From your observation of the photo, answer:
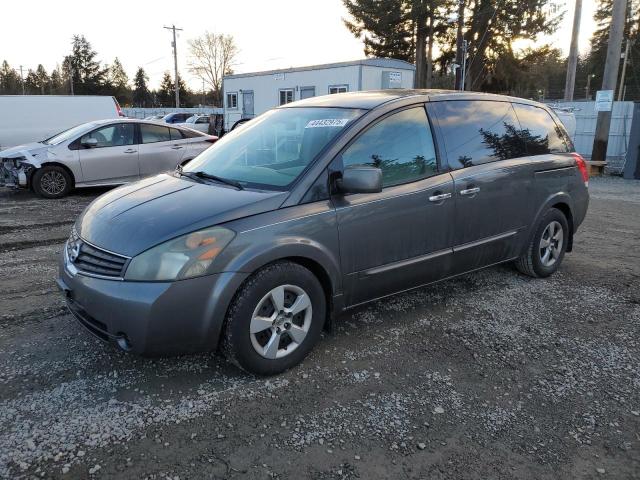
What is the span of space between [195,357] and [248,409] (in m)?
0.74

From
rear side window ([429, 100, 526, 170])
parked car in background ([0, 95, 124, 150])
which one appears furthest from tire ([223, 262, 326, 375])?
parked car in background ([0, 95, 124, 150])

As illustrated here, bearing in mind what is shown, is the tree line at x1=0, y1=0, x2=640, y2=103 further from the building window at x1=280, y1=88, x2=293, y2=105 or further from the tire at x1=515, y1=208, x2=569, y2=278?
the tire at x1=515, y1=208, x2=569, y2=278

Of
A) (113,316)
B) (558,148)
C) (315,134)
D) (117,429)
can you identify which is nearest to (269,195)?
(315,134)

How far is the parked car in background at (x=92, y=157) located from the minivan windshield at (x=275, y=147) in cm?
578

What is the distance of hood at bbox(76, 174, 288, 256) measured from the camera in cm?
294

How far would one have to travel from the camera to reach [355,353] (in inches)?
141

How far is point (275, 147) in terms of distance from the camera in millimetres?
3896

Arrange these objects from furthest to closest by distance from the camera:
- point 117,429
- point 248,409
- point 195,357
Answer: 1. point 195,357
2. point 248,409
3. point 117,429

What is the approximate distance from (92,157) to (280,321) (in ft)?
25.6

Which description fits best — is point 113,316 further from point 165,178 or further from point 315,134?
point 315,134

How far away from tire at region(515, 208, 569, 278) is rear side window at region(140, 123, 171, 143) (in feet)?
24.6

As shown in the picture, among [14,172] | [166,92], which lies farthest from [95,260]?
[166,92]

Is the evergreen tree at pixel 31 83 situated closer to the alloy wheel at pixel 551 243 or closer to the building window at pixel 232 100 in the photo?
the building window at pixel 232 100

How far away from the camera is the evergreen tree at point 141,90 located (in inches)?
3145
